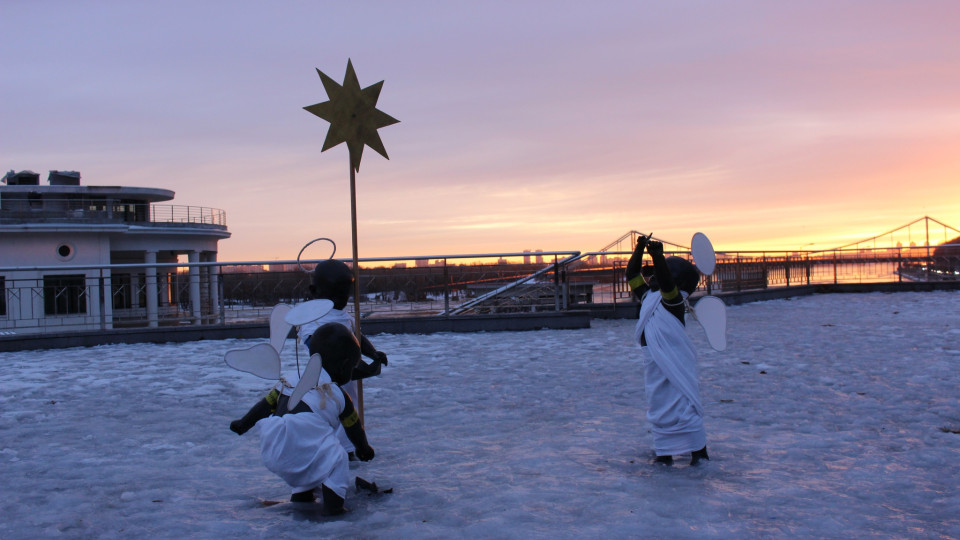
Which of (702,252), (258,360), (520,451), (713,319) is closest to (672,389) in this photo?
(713,319)

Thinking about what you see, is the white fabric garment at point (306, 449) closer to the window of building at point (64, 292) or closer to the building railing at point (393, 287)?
the building railing at point (393, 287)

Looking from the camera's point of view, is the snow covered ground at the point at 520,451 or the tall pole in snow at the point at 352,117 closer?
the snow covered ground at the point at 520,451

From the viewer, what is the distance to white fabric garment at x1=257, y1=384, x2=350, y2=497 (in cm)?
346

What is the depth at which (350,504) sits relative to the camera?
12.3 ft

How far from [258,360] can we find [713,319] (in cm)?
280

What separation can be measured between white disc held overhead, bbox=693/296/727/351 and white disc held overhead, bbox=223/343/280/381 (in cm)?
263

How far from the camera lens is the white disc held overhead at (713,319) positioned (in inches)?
173

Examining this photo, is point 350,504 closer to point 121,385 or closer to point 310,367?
point 310,367

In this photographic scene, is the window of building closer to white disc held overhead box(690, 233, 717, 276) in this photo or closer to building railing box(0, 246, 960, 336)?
building railing box(0, 246, 960, 336)

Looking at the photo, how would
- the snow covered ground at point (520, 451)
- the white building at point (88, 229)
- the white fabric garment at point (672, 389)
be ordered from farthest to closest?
the white building at point (88, 229) → the white fabric garment at point (672, 389) → the snow covered ground at point (520, 451)


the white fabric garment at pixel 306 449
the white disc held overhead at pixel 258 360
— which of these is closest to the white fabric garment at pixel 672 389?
the white fabric garment at pixel 306 449

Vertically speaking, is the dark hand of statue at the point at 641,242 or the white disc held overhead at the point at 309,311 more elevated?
the dark hand of statue at the point at 641,242

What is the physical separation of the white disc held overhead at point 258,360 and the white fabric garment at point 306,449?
0.90 feet

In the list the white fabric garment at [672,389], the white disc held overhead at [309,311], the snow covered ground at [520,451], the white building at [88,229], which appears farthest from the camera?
the white building at [88,229]
